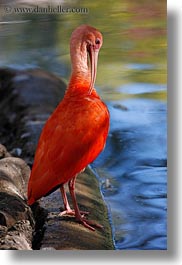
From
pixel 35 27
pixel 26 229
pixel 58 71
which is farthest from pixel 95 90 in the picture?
pixel 26 229

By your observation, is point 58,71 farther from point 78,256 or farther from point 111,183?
point 78,256

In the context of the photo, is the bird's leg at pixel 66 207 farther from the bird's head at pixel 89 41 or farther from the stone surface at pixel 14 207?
the bird's head at pixel 89 41

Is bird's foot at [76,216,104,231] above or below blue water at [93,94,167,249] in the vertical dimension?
below

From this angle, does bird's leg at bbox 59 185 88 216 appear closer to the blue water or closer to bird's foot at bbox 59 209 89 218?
bird's foot at bbox 59 209 89 218

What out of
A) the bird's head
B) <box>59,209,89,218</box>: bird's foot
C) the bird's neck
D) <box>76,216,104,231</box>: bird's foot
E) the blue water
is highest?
the bird's head

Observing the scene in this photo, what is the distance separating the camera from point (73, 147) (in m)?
2.36

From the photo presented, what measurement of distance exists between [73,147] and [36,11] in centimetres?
48

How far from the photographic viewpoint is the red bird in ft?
7.77

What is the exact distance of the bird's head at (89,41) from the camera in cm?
238

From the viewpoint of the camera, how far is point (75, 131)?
7.76 feet

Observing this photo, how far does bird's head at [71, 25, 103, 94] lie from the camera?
238cm

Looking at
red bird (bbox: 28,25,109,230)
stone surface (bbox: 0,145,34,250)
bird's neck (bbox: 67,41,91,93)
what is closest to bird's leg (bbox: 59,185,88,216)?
red bird (bbox: 28,25,109,230)

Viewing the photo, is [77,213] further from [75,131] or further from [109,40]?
[109,40]

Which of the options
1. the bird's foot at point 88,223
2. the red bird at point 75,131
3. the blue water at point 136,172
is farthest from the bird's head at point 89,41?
the bird's foot at point 88,223
